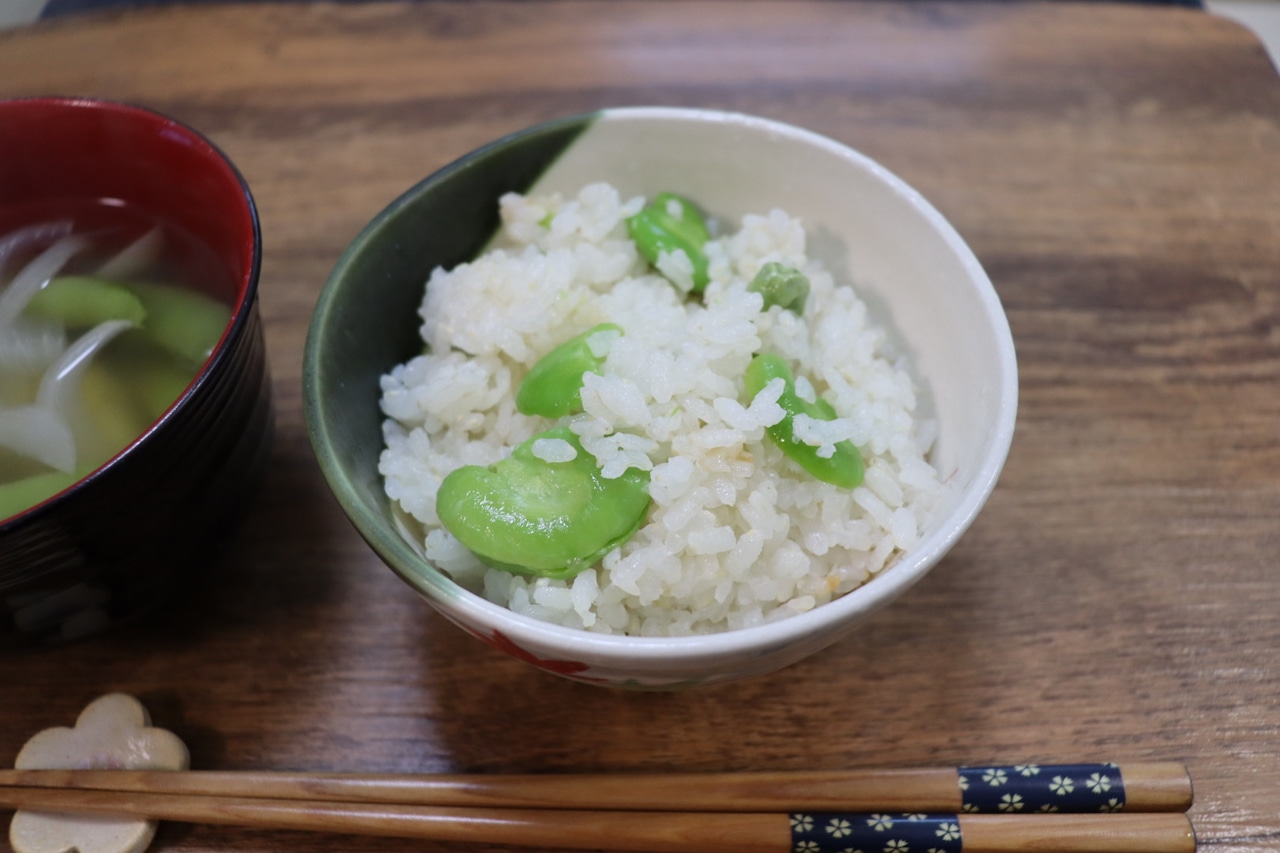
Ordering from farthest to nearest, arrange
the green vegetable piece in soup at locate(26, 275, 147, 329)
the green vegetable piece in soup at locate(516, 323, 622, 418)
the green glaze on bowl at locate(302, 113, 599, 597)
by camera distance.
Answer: the green vegetable piece in soup at locate(26, 275, 147, 329), the green vegetable piece in soup at locate(516, 323, 622, 418), the green glaze on bowl at locate(302, 113, 599, 597)

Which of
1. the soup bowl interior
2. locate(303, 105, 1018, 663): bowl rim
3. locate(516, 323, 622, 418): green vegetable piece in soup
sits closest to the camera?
locate(303, 105, 1018, 663): bowl rim

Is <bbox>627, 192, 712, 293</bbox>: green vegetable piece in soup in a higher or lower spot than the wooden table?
higher

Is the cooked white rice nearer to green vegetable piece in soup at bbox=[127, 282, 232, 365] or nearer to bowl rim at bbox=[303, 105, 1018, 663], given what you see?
bowl rim at bbox=[303, 105, 1018, 663]

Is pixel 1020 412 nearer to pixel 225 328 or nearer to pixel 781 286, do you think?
pixel 781 286

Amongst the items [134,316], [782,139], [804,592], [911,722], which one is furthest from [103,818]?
[782,139]

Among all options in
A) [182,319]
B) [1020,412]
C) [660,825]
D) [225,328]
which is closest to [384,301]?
[225,328]

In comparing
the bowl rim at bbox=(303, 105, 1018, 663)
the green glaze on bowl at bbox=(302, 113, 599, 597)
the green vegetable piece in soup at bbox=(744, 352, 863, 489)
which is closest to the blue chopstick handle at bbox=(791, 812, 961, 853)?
the bowl rim at bbox=(303, 105, 1018, 663)

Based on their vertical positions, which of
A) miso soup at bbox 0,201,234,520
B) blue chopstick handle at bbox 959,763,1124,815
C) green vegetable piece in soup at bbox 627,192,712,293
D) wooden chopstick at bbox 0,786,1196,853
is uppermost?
green vegetable piece in soup at bbox 627,192,712,293
